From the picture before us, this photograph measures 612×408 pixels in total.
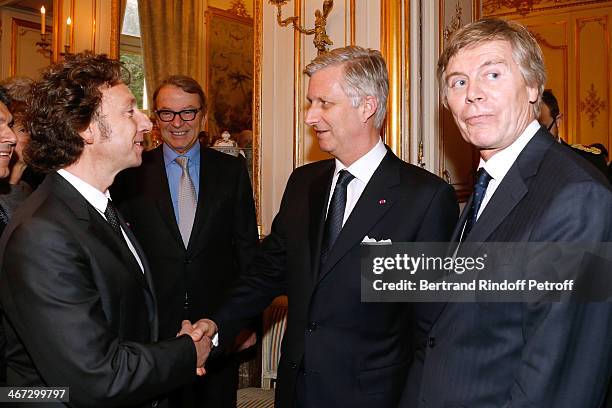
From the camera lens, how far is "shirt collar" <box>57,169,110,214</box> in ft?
5.93

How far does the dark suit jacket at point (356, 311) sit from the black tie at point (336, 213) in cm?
3

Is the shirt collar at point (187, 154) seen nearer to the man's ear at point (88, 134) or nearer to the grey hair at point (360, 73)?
the grey hair at point (360, 73)

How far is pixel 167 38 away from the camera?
187 inches

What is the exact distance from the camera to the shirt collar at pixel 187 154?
3184 mm

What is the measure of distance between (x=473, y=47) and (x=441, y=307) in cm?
71

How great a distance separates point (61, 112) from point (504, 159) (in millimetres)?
1271

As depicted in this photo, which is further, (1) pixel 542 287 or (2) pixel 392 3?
(2) pixel 392 3

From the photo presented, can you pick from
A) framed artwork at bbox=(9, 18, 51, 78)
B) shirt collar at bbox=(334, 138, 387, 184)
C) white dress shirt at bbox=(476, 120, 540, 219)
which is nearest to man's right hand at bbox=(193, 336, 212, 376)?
shirt collar at bbox=(334, 138, 387, 184)

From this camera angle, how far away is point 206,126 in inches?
173

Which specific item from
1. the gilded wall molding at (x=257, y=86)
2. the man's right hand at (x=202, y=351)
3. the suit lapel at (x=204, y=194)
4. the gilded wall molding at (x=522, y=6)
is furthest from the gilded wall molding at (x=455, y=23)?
the gilded wall molding at (x=522, y=6)

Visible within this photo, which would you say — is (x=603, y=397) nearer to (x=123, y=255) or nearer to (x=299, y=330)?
(x=299, y=330)

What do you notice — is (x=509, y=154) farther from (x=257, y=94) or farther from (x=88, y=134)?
(x=257, y=94)

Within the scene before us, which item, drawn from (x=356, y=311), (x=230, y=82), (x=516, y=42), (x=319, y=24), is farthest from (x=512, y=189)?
(x=230, y=82)

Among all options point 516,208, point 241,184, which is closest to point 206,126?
point 241,184
